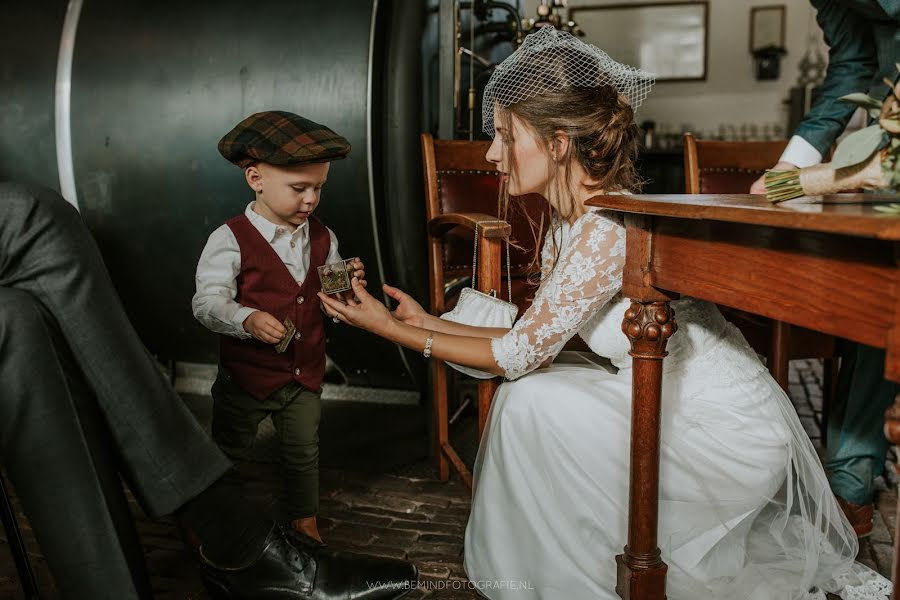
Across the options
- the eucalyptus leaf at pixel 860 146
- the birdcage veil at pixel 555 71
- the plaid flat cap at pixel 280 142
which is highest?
the birdcage veil at pixel 555 71

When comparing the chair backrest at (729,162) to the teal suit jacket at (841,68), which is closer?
the teal suit jacket at (841,68)

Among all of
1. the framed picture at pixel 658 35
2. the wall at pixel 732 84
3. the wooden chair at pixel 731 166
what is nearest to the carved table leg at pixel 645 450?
the wooden chair at pixel 731 166

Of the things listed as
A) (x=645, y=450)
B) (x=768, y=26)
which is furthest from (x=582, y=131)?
(x=768, y=26)

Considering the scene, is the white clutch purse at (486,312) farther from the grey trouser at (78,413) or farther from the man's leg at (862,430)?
the man's leg at (862,430)

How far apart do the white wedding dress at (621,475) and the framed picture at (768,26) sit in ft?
22.7

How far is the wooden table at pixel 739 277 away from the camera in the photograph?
2.89 feet

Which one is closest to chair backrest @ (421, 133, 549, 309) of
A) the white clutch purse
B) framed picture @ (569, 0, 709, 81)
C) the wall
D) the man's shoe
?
the white clutch purse

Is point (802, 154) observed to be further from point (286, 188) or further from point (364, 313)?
point (286, 188)

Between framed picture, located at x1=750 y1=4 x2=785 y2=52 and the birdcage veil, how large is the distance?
22.0 feet

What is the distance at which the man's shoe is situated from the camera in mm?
2037

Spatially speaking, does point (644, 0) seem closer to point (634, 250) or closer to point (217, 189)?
point (217, 189)

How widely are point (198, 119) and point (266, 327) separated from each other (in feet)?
4.76

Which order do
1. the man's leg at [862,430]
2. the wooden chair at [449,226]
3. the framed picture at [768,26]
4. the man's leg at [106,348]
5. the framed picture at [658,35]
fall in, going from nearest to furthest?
the man's leg at [106,348] → the man's leg at [862,430] → the wooden chair at [449,226] → the framed picture at [768,26] → the framed picture at [658,35]

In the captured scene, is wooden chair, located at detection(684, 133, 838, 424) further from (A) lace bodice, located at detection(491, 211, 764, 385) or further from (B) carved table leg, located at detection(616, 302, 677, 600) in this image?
(B) carved table leg, located at detection(616, 302, 677, 600)
